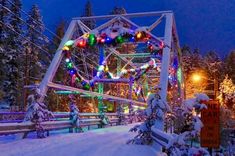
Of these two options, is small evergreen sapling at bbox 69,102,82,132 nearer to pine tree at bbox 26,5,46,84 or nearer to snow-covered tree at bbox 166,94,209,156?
snow-covered tree at bbox 166,94,209,156

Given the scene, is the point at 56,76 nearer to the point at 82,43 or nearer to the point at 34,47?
the point at 34,47

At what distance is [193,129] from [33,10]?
5047cm

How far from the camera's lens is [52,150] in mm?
11164

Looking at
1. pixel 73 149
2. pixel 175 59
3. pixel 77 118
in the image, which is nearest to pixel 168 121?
pixel 77 118

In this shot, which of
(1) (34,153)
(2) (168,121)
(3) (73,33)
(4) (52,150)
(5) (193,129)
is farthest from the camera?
(3) (73,33)

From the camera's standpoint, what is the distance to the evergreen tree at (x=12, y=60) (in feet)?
160

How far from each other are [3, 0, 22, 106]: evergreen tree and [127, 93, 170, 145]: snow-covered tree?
3653cm

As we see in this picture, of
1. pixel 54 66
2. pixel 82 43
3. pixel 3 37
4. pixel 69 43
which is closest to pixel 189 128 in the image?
pixel 54 66

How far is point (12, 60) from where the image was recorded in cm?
4919

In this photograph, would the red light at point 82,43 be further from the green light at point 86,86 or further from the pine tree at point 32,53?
the pine tree at point 32,53

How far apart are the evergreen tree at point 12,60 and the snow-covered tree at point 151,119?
120ft

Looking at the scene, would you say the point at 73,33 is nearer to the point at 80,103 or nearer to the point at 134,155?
the point at 134,155

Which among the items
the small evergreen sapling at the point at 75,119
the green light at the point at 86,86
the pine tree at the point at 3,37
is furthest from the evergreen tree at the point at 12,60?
the small evergreen sapling at the point at 75,119

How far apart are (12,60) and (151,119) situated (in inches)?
1478
